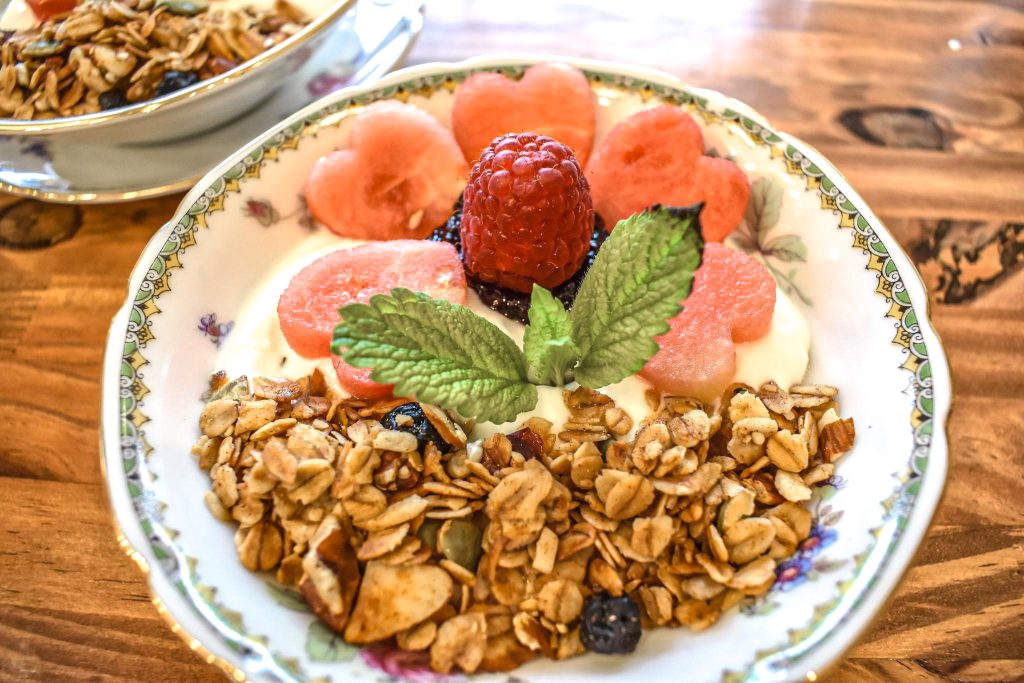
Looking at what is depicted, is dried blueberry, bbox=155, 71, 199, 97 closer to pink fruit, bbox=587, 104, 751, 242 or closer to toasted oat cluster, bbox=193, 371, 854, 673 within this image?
toasted oat cluster, bbox=193, 371, 854, 673

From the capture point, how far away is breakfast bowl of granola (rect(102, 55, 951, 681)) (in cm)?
105

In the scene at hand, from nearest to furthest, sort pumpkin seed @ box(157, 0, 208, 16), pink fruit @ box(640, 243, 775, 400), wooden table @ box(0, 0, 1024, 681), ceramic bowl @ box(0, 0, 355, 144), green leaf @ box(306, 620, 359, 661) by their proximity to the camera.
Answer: green leaf @ box(306, 620, 359, 661) < wooden table @ box(0, 0, 1024, 681) < pink fruit @ box(640, 243, 775, 400) < ceramic bowl @ box(0, 0, 355, 144) < pumpkin seed @ box(157, 0, 208, 16)

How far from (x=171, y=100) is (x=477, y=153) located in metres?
0.64

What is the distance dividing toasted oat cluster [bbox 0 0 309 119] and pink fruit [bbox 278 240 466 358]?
58cm

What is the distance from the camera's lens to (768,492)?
1175mm

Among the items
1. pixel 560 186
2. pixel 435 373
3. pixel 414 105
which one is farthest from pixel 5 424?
pixel 560 186

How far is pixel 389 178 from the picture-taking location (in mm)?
1584

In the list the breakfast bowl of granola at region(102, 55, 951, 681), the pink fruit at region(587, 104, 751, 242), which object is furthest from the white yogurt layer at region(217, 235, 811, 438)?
the pink fruit at region(587, 104, 751, 242)

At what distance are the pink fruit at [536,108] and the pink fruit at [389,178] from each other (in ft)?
0.29

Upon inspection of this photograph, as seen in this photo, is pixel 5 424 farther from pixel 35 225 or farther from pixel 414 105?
pixel 414 105

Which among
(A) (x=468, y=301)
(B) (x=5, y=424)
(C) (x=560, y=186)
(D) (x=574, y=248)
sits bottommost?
(B) (x=5, y=424)

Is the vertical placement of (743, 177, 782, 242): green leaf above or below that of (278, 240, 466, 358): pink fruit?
above

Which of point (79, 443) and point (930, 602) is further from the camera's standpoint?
point (79, 443)

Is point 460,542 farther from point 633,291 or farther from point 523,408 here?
point 633,291
